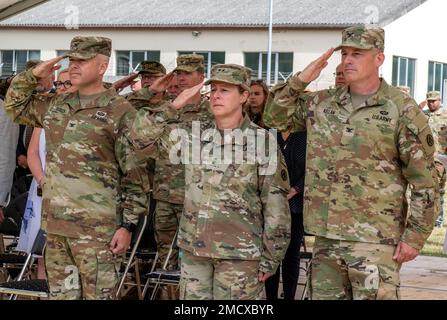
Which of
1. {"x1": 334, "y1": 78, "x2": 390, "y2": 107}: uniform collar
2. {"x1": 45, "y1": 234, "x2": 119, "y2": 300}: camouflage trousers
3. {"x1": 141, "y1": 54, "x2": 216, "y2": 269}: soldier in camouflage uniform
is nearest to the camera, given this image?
{"x1": 334, "y1": 78, "x2": 390, "y2": 107}: uniform collar

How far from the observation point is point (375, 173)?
6316mm

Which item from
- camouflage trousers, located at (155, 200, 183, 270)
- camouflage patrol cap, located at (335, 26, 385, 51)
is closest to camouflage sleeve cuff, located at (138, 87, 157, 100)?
camouflage trousers, located at (155, 200, 183, 270)

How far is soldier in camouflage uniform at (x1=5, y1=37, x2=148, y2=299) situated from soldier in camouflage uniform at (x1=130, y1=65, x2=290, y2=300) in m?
0.35

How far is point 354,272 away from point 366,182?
0.52m

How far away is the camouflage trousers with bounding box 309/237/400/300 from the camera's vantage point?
246 inches

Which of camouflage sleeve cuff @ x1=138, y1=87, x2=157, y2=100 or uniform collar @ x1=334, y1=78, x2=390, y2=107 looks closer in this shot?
uniform collar @ x1=334, y1=78, x2=390, y2=107

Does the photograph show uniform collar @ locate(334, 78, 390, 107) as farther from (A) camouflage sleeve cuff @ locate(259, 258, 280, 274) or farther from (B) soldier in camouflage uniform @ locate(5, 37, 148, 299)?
(B) soldier in camouflage uniform @ locate(5, 37, 148, 299)

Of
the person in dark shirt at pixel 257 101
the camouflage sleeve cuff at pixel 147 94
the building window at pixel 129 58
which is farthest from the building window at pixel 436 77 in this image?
the camouflage sleeve cuff at pixel 147 94

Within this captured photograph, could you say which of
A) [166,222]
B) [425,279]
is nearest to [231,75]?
[166,222]

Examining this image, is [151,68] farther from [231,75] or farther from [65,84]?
[231,75]

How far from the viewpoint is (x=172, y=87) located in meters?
9.87

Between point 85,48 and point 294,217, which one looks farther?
point 294,217

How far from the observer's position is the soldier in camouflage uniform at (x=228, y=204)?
6.46 m
